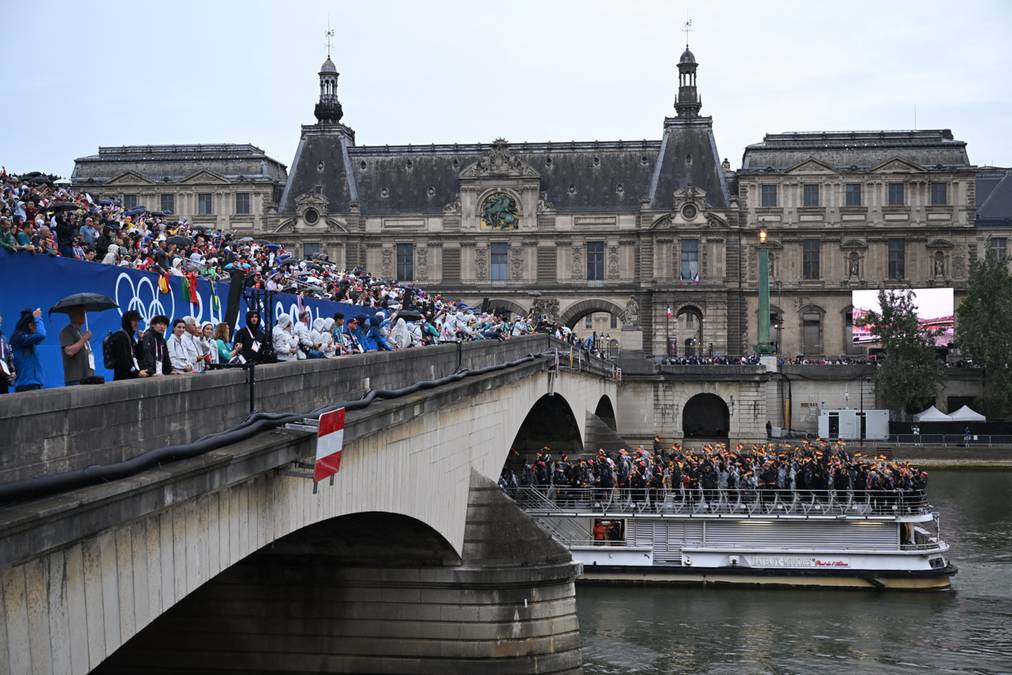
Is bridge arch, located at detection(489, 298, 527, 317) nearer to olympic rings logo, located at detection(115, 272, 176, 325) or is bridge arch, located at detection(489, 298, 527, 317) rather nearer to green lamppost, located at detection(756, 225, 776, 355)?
green lamppost, located at detection(756, 225, 776, 355)

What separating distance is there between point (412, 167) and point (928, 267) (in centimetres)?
→ 3848

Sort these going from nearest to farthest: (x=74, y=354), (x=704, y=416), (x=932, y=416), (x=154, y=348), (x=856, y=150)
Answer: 1. (x=74, y=354)
2. (x=154, y=348)
3. (x=932, y=416)
4. (x=704, y=416)
5. (x=856, y=150)

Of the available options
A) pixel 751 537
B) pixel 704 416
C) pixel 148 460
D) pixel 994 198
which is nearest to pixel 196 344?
pixel 148 460

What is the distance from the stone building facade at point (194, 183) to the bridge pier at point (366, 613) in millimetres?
77738

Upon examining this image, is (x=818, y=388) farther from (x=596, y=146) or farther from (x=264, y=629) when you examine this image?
(x=264, y=629)

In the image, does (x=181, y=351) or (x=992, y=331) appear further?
(x=992, y=331)

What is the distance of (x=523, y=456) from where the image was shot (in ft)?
190

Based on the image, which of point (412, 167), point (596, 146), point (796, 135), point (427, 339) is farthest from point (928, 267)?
point (427, 339)

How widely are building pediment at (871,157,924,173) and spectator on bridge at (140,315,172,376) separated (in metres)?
88.7

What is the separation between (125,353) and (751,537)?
35.2 metres

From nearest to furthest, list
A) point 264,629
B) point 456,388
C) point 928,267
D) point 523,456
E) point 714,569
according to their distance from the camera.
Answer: point 264,629 < point 456,388 < point 714,569 < point 523,456 < point 928,267

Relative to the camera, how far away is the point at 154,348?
14586mm

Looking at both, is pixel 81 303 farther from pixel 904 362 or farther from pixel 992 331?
pixel 992 331

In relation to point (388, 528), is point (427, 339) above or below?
above
